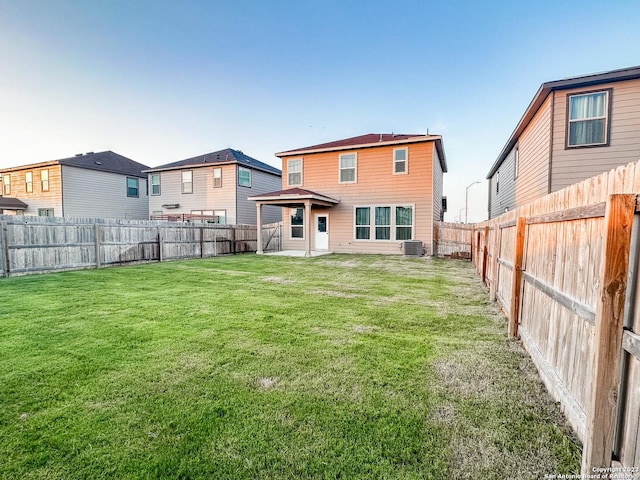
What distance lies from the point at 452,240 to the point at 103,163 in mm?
23408

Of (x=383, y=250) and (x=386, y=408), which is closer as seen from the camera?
(x=386, y=408)

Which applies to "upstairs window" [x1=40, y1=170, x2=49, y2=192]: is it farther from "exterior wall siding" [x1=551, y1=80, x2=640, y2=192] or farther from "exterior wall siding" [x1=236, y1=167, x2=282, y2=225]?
"exterior wall siding" [x1=551, y1=80, x2=640, y2=192]

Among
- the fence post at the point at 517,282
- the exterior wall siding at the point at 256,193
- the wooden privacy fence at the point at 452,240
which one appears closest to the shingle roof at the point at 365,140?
the exterior wall siding at the point at 256,193

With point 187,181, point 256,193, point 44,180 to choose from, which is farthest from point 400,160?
point 44,180

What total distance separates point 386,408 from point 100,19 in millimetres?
15322

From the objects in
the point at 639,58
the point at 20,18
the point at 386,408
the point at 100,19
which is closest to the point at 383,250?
the point at 639,58

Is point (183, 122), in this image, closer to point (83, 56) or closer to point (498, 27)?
point (83, 56)

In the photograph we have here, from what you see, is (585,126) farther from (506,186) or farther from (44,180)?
(44,180)

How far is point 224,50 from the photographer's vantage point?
1302cm

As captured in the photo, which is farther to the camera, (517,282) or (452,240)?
(452,240)

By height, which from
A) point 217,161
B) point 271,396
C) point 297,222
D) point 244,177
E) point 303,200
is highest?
point 217,161

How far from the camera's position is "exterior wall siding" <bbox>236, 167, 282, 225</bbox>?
62.9 feet

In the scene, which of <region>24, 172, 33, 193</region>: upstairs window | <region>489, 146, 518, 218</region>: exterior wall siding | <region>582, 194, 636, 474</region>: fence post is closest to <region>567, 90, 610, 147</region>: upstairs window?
<region>489, 146, 518, 218</region>: exterior wall siding

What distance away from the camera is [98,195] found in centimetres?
2050
